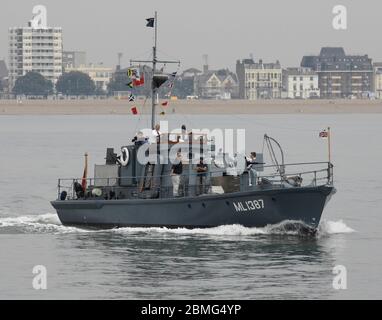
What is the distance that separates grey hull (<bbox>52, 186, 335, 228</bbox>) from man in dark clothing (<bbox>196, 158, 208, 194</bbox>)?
693mm

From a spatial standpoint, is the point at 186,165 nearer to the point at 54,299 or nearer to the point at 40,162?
the point at 54,299

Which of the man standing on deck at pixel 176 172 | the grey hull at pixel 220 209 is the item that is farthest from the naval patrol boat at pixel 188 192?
the man standing on deck at pixel 176 172

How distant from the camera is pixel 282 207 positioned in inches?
1655

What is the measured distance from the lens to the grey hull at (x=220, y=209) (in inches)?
1647

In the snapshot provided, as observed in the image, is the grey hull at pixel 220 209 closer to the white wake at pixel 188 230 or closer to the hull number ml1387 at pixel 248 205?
the hull number ml1387 at pixel 248 205

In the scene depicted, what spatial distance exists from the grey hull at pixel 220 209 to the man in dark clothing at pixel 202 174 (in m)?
0.69

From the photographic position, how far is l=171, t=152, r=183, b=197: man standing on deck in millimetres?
43344

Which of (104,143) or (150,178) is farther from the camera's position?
(104,143)

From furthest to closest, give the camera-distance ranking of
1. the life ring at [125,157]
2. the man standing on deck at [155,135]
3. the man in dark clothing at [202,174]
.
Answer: the life ring at [125,157] < the man standing on deck at [155,135] < the man in dark clothing at [202,174]

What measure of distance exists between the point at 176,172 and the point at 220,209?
2115 mm
